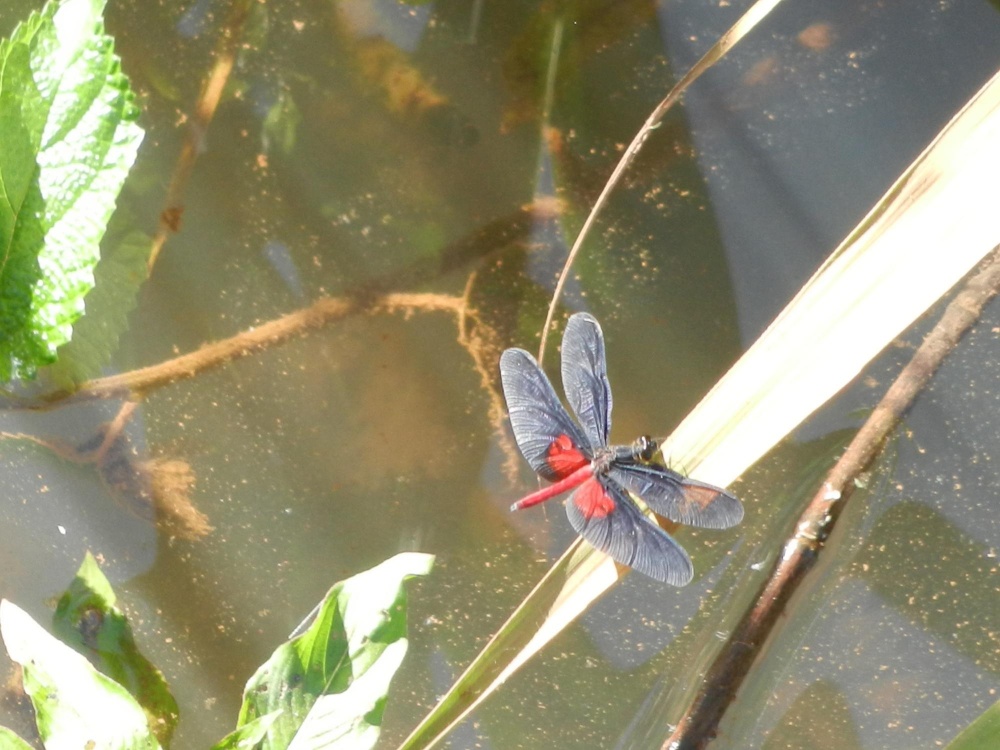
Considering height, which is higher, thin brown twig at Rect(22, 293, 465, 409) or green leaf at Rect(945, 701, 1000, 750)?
thin brown twig at Rect(22, 293, 465, 409)

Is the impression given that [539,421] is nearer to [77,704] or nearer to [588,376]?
[588,376]

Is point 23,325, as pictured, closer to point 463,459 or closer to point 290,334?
point 290,334

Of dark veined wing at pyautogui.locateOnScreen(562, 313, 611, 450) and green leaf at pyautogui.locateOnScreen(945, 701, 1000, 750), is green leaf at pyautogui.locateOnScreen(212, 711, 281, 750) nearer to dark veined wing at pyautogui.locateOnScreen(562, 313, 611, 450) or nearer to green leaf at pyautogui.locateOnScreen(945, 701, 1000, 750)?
dark veined wing at pyautogui.locateOnScreen(562, 313, 611, 450)

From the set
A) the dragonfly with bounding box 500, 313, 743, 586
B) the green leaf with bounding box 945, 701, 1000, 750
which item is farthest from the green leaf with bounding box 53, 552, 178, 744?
the green leaf with bounding box 945, 701, 1000, 750

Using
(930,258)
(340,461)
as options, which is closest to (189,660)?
(340,461)

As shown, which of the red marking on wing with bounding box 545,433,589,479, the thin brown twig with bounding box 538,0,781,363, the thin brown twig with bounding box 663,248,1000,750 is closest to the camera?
the thin brown twig with bounding box 538,0,781,363

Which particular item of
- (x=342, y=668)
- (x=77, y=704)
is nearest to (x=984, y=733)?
(x=342, y=668)

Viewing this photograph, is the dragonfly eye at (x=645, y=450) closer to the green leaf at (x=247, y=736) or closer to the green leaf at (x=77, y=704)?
the green leaf at (x=247, y=736)
